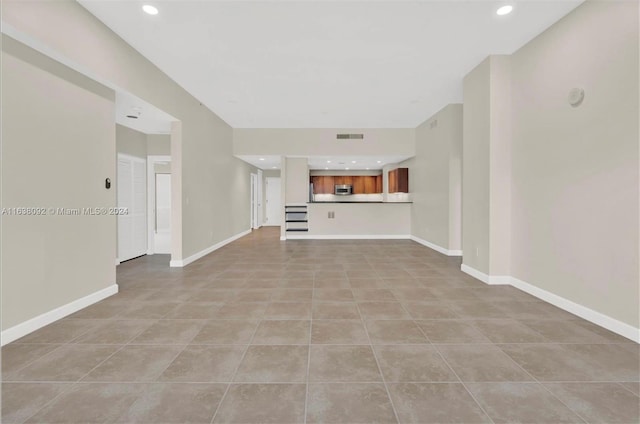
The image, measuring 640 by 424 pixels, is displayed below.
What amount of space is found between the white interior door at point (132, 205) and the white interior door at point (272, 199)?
22.1 feet

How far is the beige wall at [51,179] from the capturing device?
2.43m

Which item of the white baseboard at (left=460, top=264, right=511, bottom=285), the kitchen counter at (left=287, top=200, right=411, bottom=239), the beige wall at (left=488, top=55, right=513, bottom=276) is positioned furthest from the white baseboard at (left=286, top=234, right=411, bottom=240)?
the beige wall at (left=488, top=55, right=513, bottom=276)

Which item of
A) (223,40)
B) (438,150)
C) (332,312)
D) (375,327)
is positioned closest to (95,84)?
(223,40)

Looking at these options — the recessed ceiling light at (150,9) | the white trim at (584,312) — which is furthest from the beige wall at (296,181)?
the white trim at (584,312)

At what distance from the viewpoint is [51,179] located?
9.17 feet

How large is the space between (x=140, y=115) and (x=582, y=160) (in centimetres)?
578

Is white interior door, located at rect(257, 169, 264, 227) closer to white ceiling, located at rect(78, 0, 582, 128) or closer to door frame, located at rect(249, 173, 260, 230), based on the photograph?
door frame, located at rect(249, 173, 260, 230)

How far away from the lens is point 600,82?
2721 millimetres

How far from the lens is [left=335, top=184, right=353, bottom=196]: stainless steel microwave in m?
11.9

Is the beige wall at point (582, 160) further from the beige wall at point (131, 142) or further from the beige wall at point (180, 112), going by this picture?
the beige wall at point (131, 142)

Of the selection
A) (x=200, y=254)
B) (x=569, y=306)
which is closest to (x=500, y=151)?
(x=569, y=306)

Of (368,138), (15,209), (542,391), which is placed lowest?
(542,391)

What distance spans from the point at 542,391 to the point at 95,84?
4.84 metres

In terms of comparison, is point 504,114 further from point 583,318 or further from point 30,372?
point 30,372
